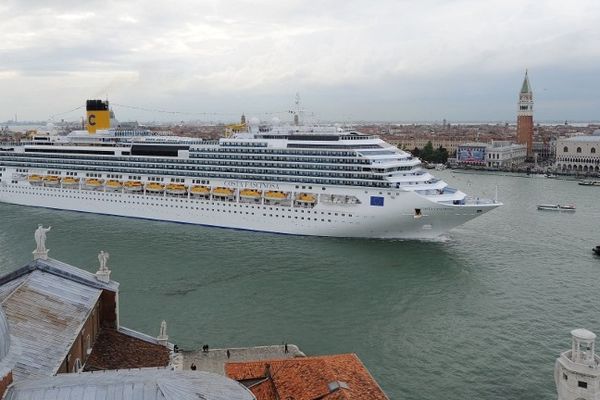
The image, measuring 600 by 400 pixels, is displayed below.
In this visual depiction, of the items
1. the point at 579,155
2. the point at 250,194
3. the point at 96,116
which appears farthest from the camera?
the point at 579,155

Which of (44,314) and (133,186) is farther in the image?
(133,186)

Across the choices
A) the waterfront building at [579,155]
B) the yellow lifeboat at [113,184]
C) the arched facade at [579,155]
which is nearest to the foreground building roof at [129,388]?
the yellow lifeboat at [113,184]

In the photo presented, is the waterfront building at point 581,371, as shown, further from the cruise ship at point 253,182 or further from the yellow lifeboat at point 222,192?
the yellow lifeboat at point 222,192

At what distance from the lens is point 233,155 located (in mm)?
29547

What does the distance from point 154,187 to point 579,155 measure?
187 ft

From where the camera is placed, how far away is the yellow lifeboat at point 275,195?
1086 inches

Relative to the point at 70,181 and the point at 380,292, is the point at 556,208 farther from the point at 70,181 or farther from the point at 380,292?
the point at 70,181

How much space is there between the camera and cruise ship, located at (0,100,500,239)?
25.2 metres

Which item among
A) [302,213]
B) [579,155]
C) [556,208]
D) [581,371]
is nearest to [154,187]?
[302,213]

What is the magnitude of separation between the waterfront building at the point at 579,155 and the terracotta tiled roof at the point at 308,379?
64.7m

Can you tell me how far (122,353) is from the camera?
411 inches

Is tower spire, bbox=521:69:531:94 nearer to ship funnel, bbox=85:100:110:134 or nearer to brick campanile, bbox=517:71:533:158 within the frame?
brick campanile, bbox=517:71:533:158

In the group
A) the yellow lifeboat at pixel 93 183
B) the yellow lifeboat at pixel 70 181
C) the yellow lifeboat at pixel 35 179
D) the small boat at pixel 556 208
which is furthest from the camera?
the small boat at pixel 556 208

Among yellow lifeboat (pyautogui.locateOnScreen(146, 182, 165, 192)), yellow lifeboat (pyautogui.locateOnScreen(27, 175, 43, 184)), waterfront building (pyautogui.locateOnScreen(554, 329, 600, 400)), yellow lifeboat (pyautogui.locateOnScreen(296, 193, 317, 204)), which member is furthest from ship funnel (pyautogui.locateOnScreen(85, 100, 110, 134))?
waterfront building (pyautogui.locateOnScreen(554, 329, 600, 400))
